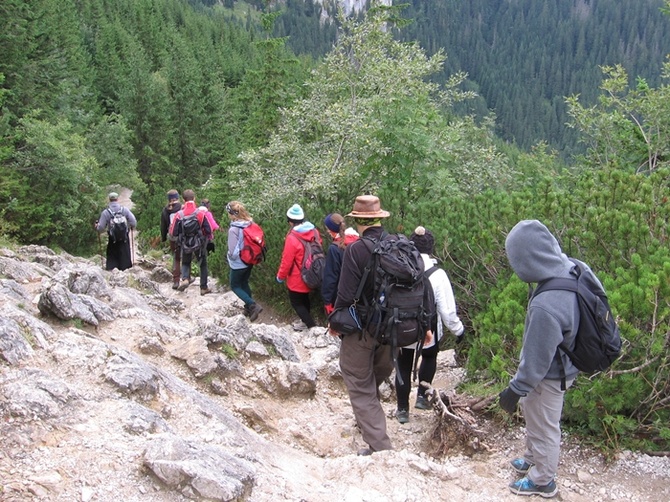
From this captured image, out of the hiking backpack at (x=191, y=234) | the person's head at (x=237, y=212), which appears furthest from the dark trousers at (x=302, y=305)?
the hiking backpack at (x=191, y=234)

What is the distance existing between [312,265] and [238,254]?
129 centimetres

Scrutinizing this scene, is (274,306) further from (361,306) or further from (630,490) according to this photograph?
(630,490)

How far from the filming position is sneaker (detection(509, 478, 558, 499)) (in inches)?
150

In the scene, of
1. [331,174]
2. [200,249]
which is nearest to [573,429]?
[200,249]

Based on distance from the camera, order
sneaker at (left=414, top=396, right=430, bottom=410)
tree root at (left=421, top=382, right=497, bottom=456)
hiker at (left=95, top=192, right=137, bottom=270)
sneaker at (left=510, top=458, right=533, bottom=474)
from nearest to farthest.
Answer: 1. sneaker at (left=510, top=458, right=533, bottom=474)
2. tree root at (left=421, top=382, right=497, bottom=456)
3. sneaker at (left=414, top=396, right=430, bottom=410)
4. hiker at (left=95, top=192, right=137, bottom=270)

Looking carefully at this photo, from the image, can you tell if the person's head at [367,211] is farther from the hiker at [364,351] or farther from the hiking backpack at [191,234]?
the hiking backpack at [191,234]

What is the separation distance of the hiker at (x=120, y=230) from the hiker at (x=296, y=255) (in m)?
3.52

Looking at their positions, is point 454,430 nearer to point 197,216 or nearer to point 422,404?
point 422,404

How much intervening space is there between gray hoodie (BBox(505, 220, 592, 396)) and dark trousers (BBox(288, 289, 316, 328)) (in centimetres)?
473

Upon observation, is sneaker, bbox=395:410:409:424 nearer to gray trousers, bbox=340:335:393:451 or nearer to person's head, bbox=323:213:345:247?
gray trousers, bbox=340:335:393:451

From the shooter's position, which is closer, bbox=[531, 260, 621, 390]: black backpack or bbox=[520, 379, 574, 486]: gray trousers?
bbox=[531, 260, 621, 390]: black backpack

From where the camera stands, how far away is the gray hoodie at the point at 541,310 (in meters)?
3.29

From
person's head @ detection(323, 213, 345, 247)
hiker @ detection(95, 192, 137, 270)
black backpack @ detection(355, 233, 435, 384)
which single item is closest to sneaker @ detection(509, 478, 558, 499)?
black backpack @ detection(355, 233, 435, 384)

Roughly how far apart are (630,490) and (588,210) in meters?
2.57
